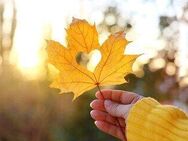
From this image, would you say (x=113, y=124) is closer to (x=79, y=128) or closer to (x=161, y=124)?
(x=161, y=124)

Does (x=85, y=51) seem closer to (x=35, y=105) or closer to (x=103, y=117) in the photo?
(x=103, y=117)

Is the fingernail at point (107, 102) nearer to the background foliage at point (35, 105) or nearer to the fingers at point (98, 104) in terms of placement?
the fingers at point (98, 104)

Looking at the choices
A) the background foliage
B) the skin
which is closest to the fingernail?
the skin

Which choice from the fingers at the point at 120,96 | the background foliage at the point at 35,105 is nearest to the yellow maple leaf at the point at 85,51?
the fingers at the point at 120,96

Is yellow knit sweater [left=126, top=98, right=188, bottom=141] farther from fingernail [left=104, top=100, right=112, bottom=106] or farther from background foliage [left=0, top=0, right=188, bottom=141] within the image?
background foliage [left=0, top=0, right=188, bottom=141]

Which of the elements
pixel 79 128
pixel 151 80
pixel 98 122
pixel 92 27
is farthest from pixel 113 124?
pixel 151 80

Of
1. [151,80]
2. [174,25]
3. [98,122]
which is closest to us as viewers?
[98,122]

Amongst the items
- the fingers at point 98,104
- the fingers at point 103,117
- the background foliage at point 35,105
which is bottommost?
the background foliage at point 35,105
